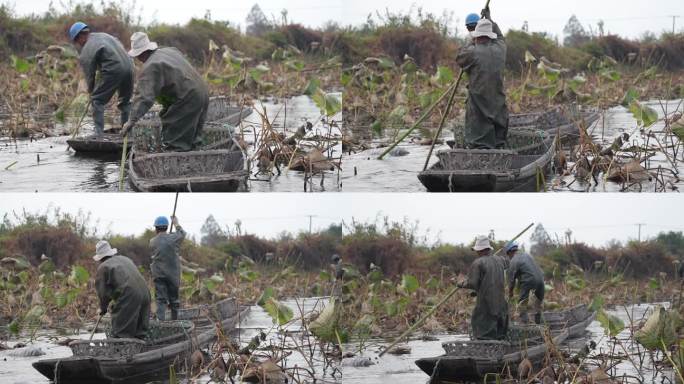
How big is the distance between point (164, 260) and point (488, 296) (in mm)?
2844

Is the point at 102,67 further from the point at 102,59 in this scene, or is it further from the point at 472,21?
the point at 472,21

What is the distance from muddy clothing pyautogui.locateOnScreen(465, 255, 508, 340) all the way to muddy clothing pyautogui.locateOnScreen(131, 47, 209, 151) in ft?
7.71

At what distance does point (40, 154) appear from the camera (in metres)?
10.7

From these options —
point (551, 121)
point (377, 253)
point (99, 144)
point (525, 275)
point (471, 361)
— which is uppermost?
point (551, 121)

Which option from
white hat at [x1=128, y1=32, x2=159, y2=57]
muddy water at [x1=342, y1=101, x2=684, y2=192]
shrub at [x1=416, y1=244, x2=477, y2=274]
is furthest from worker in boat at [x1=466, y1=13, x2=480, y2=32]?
shrub at [x1=416, y1=244, x2=477, y2=274]

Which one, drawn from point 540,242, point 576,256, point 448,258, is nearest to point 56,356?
point 448,258

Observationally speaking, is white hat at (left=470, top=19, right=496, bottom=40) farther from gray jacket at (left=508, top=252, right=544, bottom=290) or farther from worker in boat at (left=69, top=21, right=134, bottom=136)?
worker in boat at (left=69, top=21, right=134, bottom=136)

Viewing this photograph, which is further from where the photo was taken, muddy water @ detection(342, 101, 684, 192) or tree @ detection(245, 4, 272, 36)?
tree @ detection(245, 4, 272, 36)

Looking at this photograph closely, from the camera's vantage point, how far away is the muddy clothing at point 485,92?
8805 mm

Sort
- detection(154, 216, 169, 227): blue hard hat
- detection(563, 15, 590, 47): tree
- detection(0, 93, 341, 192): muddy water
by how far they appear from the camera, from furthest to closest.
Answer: detection(563, 15, 590, 47): tree < detection(154, 216, 169, 227): blue hard hat < detection(0, 93, 341, 192): muddy water

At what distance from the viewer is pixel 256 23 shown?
59.4 ft

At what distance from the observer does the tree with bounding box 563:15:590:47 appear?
19.1 metres

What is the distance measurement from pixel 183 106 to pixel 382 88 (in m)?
4.30

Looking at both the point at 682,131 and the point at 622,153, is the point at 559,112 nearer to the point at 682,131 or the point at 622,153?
the point at 622,153
